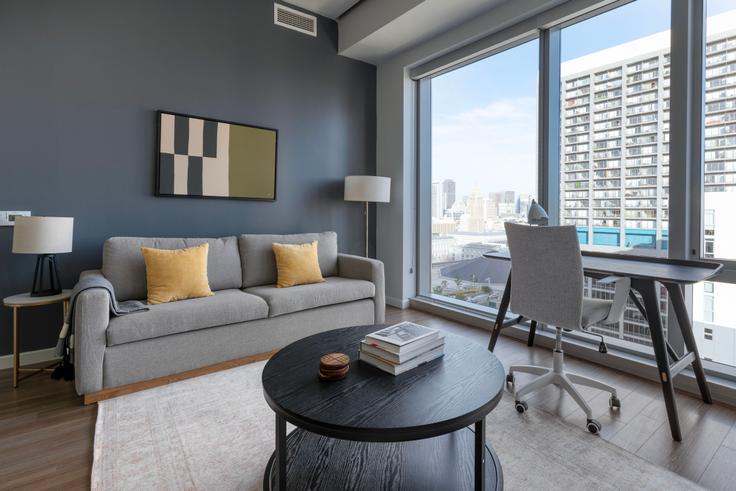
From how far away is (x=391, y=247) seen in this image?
450 cm

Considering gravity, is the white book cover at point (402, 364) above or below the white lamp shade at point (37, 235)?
below

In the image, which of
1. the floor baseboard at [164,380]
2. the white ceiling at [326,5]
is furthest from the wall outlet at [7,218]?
the white ceiling at [326,5]

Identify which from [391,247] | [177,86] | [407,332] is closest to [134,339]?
[407,332]

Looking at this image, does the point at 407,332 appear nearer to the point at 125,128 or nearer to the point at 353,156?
the point at 125,128

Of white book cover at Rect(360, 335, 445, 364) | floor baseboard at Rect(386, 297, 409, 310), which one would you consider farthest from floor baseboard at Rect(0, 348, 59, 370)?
floor baseboard at Rect(386, 297, 409, 310)

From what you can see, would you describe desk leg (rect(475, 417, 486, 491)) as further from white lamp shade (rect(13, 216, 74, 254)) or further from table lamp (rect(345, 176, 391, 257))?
table lamp (rect(345, 176, 391, 257))

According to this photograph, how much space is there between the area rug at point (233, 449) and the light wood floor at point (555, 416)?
0.09m

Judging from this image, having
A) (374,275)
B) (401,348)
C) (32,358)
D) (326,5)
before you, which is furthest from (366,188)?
(32,358)

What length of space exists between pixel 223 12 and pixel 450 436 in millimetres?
3850

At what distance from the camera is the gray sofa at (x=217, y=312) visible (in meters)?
2.13

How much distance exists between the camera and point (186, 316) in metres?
2.39

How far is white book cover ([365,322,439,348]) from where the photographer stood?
1.46m

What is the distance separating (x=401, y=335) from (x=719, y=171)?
7.62ft

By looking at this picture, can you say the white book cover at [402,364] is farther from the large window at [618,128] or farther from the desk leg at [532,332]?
the large window at [618,128]
